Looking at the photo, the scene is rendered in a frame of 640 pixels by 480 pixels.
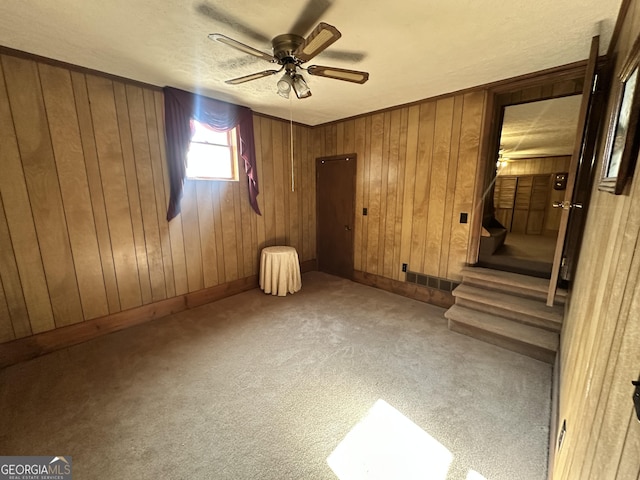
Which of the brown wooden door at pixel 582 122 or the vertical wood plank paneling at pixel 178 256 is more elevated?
the brown wooden door at pixel 582 122

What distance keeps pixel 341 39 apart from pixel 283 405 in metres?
2.72

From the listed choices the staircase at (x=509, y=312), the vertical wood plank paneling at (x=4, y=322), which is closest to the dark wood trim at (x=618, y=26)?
the staircase at (x=509, y=312)

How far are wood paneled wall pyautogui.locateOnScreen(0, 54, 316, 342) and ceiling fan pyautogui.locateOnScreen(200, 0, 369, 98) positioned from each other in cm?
151

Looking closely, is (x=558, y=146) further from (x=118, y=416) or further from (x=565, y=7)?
(x=118, y=416)

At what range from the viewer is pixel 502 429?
1631mm

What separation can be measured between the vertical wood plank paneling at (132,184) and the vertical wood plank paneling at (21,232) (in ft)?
2.40

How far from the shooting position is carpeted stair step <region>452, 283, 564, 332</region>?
7.73 ft

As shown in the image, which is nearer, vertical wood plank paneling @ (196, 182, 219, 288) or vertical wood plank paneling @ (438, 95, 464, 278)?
vertical wood plank paneling @ (438, 95, 464, 278)

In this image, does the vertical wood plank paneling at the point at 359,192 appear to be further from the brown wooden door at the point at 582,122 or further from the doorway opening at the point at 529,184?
the brown wooden door at the point at 582,122

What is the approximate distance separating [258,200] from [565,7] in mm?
3500

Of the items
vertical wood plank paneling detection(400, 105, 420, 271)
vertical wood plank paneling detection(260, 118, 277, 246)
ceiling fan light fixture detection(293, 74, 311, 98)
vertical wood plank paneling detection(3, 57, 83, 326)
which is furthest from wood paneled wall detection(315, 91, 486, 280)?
vertical wood plank paneling detection(3, 57, 83, 326)

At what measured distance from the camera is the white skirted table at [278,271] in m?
3.67

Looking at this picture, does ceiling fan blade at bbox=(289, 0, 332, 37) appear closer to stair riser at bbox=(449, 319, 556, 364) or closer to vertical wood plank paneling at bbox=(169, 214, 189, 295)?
vertical wood plank paneling at bbox=(169, 214, 189, 295)

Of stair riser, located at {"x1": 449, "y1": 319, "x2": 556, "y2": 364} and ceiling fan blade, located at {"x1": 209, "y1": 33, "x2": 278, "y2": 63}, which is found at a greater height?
ceiling fan blade, located at {"x1": 209, "y1": 33, "x2": 278, "y2": 63}
